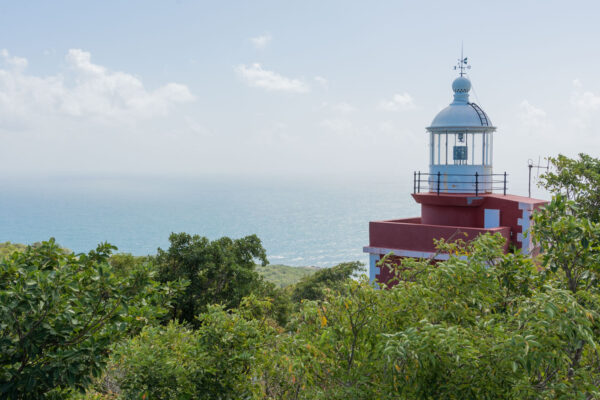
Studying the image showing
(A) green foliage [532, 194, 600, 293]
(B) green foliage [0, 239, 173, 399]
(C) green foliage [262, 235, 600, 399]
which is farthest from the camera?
(A) green foliage [532, 194, 600, 293]

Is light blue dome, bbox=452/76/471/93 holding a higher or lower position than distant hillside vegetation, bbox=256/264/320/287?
higher

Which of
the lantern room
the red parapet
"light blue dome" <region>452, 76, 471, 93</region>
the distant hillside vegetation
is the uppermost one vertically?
"light blue dome" <region>452, 76, 471, 93</region>

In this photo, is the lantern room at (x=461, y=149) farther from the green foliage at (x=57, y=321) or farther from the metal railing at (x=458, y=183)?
the green foliage at (x=57, y=321)

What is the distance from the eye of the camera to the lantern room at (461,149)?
17.8 m

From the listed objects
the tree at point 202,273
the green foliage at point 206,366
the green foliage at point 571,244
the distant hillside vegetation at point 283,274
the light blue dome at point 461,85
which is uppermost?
the light blue dome at point 461,85

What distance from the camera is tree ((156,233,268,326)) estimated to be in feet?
58.2

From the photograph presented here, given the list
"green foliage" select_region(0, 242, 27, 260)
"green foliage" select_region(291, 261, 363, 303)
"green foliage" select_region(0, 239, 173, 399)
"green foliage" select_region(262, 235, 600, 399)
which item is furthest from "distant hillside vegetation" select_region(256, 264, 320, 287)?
"green foliage" select_region(0, 239, 173, 399)

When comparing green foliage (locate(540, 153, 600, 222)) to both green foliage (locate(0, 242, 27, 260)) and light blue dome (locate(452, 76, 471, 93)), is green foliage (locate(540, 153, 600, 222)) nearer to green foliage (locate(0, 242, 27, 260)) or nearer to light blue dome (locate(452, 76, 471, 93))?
light blue dome (locate(452, 76, 471, 93))

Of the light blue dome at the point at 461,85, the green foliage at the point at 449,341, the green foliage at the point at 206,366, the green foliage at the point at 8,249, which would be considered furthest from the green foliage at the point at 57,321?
the light blue dome at the point at 461,85

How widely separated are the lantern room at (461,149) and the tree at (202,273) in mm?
7365

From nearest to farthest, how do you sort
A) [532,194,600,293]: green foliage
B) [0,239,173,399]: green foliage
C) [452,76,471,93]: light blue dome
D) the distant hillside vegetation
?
[0,239,173,399]: green foliage < [532,194,600,293]: green foliage < [452,76,471,93]: light blue dome < the distant hillside vegetation

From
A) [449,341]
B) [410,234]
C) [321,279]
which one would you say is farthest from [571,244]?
[321,279]

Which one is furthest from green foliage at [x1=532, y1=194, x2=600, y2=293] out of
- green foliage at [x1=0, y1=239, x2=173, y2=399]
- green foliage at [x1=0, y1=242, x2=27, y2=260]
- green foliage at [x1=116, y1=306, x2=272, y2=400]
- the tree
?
the tree

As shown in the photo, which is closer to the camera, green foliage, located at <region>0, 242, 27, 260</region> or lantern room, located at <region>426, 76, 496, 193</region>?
green foliage, located at <region>0, 242, 27, 260</region>
